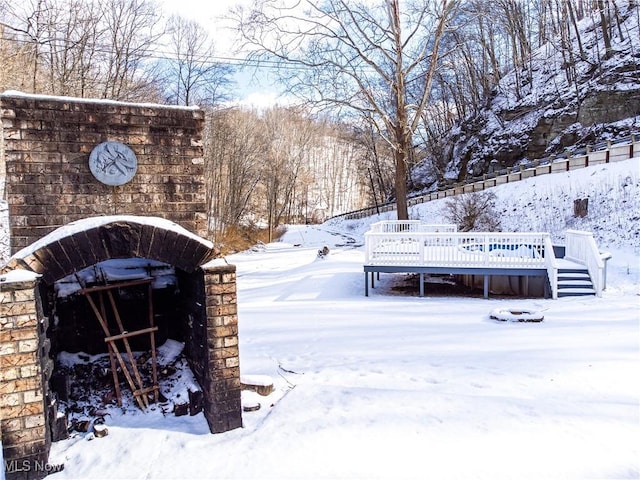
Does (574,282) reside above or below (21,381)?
below

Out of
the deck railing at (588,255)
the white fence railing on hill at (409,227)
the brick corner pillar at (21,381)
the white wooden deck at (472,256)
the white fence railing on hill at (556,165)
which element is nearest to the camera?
the brick corner pillar at (21,381)

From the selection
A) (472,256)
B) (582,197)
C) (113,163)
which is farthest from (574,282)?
(113,163)

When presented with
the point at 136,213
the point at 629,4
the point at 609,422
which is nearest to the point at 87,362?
the point at 136,213

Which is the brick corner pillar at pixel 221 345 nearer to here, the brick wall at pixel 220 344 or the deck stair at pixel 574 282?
the brick wall at pixel 220 344

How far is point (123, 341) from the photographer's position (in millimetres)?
4047

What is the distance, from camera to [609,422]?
11.0 ft

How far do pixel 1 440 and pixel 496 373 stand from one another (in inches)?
176

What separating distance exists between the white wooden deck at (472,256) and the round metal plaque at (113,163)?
21.2 ft

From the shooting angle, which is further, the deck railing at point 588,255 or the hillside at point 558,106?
the hillside at point 558,106

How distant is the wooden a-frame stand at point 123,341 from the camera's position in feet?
12.4

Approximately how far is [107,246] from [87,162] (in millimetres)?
1017

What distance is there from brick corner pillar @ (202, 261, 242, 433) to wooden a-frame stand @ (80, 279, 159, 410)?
0.76 meters

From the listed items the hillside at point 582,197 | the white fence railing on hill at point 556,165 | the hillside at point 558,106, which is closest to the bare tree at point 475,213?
the hillside at point 582,197

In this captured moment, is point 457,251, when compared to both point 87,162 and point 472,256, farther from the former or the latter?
point 87,162
